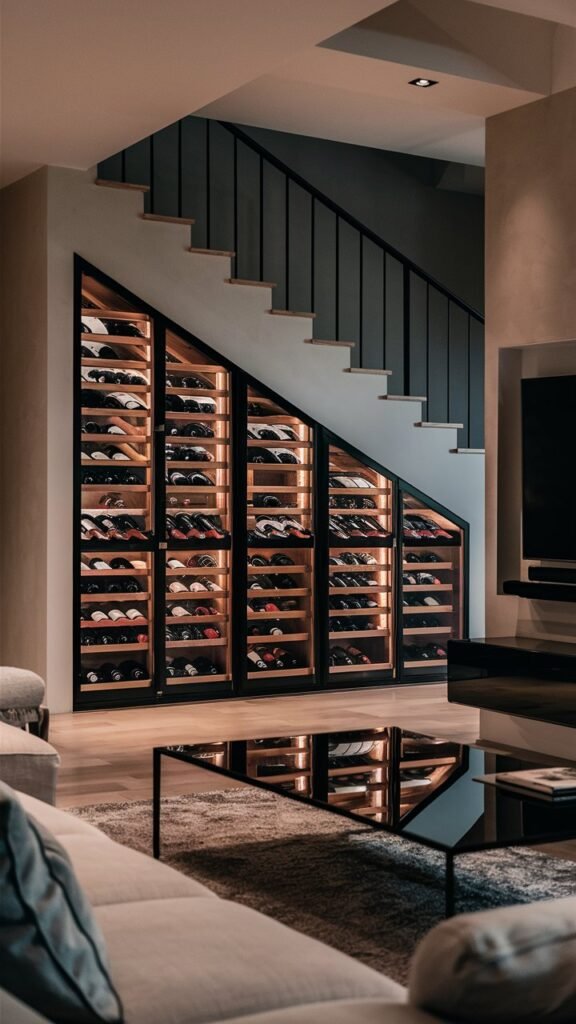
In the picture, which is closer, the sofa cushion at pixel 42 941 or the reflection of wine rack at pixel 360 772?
the sofa cushion at pixel 42 941

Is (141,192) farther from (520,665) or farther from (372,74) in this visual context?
(520,665)

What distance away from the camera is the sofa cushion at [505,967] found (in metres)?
1.32

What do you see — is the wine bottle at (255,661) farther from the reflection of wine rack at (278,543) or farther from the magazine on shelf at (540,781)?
the magazine on shelf at (540,781)

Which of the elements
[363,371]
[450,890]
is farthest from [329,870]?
[363,371]

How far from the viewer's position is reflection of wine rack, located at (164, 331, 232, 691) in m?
7.91

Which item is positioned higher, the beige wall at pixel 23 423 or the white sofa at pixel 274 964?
the beige wall at pixel 23 423

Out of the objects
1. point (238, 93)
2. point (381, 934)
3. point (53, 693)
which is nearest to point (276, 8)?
point (238, 93)

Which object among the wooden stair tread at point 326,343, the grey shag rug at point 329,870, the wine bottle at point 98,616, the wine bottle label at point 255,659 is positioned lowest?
the grey shag rug at point 329,870

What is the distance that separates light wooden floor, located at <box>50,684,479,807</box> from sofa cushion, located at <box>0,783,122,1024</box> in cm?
354

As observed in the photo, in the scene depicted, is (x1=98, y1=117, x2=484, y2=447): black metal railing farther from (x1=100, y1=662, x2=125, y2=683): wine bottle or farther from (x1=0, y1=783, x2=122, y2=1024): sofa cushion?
(x1=0, y1=783, x2=122, y2=1024): sofa cushion

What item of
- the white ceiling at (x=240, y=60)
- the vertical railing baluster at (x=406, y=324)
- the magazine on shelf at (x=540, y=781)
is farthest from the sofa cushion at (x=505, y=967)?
the vertical railing baluster at (x=406, y=324)

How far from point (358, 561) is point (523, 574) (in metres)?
2.35

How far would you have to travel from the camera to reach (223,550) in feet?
26.7

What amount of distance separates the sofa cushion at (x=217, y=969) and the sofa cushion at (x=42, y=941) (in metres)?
0.20
